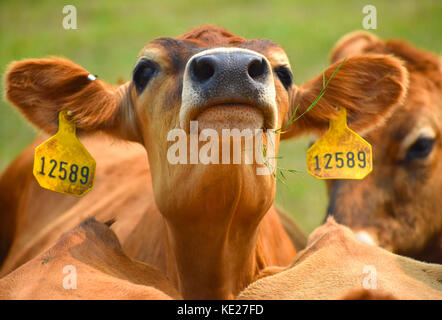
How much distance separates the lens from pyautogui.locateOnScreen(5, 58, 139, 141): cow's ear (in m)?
3.75

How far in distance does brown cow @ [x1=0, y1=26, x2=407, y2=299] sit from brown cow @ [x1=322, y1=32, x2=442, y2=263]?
696mm

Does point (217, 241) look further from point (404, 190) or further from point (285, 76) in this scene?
point (404, 190)

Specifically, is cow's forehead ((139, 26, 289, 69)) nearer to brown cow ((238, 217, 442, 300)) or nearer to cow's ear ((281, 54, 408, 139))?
cow's ear ((281, 54, 408, 139))

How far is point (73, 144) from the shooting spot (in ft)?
12.6

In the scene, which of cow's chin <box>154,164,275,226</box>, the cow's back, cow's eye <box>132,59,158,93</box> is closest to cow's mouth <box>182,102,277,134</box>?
cow's chin <box>154,164,275,226</box>

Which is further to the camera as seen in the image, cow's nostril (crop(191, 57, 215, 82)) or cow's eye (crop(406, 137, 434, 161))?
cow's eye (crop(406, 137, 434, 161))

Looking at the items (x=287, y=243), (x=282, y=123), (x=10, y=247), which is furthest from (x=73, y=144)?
(x=10, y=247)

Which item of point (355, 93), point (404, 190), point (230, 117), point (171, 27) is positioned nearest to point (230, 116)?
point (230, 117)

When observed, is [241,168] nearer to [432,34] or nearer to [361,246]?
[361,246]

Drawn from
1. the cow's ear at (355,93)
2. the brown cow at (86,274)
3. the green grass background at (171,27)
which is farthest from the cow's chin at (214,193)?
the green grass background at (171,27)

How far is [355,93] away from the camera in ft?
13.4

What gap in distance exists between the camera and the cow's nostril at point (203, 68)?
2.90 meters

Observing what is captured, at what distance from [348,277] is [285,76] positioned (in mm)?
1564

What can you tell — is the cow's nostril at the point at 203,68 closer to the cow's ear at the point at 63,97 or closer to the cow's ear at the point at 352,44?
the cow's ear at the point at 63,97
